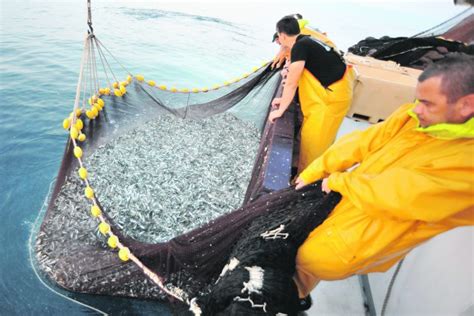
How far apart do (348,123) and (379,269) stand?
8.13 feet

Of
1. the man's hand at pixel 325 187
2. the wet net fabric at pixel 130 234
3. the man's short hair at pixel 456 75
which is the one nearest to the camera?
the man's short hair at pixel 456 75

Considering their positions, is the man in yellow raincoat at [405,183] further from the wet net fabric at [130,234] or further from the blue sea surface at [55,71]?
the blue sea surface at [55,71]

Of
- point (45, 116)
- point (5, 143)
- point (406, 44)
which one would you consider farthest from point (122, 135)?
point (406, 44)

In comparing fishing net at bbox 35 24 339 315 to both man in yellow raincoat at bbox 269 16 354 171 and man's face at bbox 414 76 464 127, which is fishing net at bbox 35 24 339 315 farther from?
man's face at bbox 414 76 464 127

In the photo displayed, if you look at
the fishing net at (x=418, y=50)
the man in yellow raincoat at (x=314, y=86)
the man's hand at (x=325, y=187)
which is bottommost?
the man's hand at (x=325, y=187)

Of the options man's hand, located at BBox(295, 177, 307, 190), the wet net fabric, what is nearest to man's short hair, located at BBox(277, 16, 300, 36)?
the wet net fabric

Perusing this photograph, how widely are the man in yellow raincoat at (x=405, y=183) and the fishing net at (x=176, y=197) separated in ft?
0.52

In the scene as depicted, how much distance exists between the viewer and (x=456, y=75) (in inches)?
46.8

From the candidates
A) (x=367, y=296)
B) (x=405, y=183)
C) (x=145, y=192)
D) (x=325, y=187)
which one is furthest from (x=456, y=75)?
(x=145, y=192)

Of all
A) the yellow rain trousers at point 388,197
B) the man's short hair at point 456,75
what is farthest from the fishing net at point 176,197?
the man's short hair at point 456,75

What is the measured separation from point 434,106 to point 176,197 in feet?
7.77

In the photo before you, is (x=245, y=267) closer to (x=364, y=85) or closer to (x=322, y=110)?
(x=322, y=110)

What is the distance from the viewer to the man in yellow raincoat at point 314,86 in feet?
9.04

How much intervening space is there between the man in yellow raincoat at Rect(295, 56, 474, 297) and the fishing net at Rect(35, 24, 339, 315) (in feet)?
0.52
